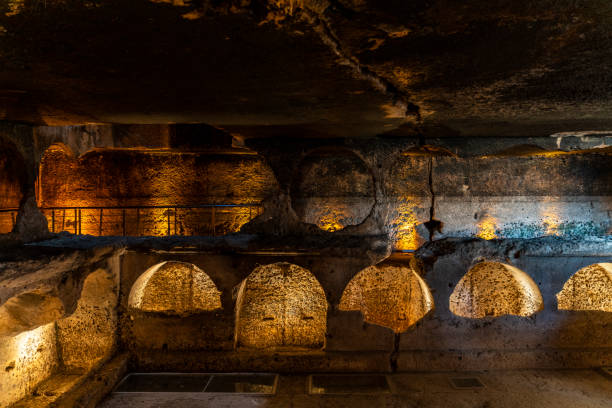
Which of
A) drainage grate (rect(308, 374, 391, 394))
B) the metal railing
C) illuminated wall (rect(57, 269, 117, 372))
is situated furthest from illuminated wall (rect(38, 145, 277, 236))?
drainage grate (rect(308, 374, 391, 394))

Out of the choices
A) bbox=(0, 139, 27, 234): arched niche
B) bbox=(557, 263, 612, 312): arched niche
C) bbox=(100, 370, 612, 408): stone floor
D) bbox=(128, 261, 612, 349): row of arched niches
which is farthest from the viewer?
bbox=(128, 261, 612, 349): row of arched niches

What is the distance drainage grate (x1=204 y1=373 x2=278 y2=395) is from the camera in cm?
596

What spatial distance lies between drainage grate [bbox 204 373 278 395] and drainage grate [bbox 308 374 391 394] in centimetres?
65

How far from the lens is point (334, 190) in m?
9.70

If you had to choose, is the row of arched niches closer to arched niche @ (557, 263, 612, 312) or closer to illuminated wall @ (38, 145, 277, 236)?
arched niche @ (557, 263, 612, 312)

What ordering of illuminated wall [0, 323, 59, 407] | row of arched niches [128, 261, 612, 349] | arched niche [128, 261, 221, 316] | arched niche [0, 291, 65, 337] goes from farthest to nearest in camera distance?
arched niche [128, 261, 221, 316]
row of arched niches [128, 261, 612, 349]
illuminated wall [0, 323, 59, 407]
arched niche [0, 291, 65, 337]

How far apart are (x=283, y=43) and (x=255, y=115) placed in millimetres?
2349

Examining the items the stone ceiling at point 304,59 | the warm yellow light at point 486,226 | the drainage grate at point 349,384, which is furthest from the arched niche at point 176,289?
the warm yellow light at point 486,226

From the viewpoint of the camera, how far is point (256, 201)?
963 centimetres

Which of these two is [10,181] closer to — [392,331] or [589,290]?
[392,331]

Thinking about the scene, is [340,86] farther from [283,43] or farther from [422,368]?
[422,368]

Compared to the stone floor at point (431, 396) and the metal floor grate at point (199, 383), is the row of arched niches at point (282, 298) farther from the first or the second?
the stone floor at point (431, 396)

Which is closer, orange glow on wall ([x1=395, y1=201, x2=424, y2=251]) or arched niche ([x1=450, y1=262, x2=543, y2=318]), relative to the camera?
arched niche ([x1=450, y1=262, x2=543, y2=318])

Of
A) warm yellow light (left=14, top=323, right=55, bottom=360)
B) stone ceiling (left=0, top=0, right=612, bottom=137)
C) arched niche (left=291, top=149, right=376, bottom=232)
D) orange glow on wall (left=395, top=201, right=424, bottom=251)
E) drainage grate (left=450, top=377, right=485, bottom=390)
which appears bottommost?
drainage grate (left=450, top=377, right=485, bottom=390)
